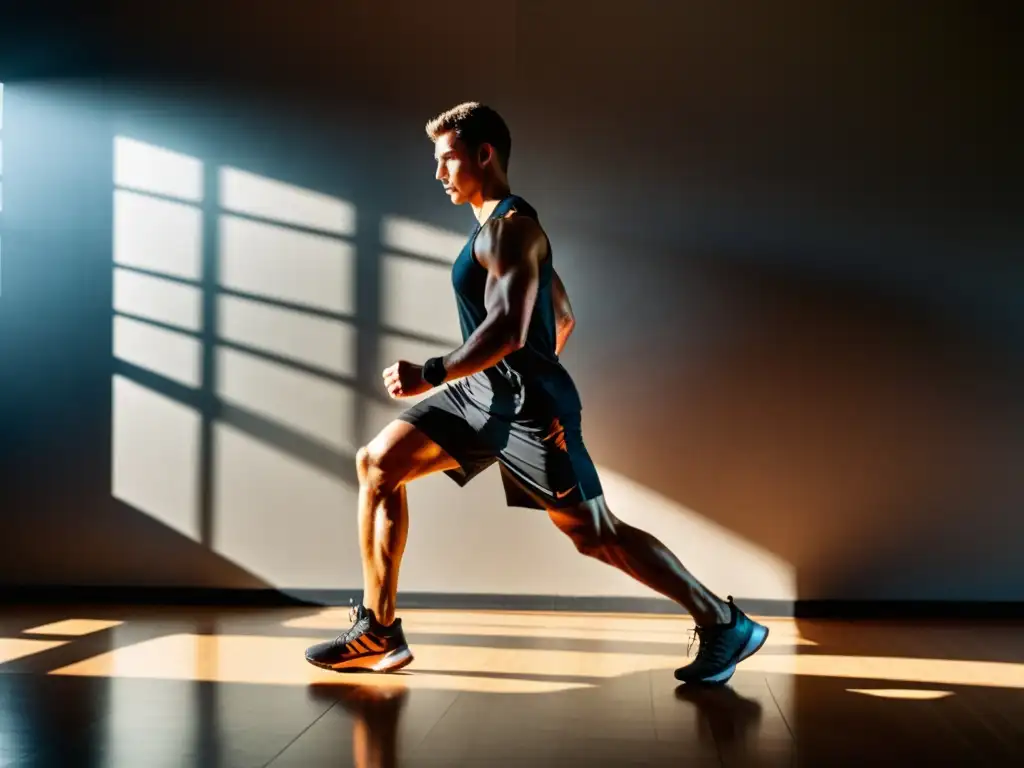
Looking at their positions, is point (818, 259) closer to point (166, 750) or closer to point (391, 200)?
point (391, 200)

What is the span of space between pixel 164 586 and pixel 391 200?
5.84ft

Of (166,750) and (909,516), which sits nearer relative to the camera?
(166,750)

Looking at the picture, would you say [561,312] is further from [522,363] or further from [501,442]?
[501,442]

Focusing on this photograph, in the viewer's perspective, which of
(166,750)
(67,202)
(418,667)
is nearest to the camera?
(166,750)

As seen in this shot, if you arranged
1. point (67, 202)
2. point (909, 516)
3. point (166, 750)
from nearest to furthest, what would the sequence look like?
point (166, 750) → point (909, 516) → point (67, 202)

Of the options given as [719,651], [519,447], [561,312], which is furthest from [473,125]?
[719,651]

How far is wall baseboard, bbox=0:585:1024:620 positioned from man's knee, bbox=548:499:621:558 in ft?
5.06

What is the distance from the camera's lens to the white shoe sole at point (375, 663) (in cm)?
321

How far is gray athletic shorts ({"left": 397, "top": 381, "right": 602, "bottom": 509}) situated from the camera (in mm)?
3068

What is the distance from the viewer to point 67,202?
491 centimetres

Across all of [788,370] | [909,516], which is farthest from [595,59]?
[909,516]

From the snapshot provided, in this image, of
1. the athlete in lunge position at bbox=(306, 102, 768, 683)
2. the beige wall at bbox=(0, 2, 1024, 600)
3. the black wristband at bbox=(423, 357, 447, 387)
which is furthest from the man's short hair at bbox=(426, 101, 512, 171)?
the beige wall at bbox=(0, 2, 1024, 600)

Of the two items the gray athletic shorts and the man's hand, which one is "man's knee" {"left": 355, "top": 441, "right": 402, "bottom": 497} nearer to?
the gray athletic shorts

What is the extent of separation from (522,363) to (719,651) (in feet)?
2.97
